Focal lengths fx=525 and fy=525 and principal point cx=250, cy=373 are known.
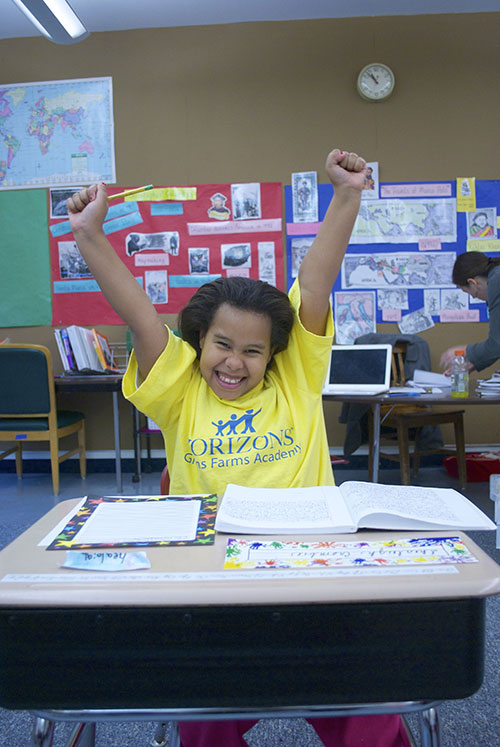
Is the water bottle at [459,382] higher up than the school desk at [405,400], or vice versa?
the water bottle at [459,382]

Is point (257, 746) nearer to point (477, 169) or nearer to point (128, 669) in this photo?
point (128, 669)

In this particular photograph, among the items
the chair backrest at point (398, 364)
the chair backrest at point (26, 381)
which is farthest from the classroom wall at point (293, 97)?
the chair backrest at point (26, 381)

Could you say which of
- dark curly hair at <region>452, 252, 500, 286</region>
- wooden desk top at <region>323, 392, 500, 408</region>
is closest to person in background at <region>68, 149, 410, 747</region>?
wooden desk top at <region>323, 392, 500, 408</region>

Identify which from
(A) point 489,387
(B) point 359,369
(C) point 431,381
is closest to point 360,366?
(B) point 359,369

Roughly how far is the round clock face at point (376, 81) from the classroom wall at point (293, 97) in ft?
0.22

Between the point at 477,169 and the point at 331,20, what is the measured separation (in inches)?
57.1

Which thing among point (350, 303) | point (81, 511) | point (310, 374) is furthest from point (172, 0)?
point (81, 511)

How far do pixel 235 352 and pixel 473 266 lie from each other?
2349 mm

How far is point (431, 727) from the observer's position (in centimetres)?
71

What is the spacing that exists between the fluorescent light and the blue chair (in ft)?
5.56

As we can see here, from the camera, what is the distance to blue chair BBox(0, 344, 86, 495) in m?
3.04

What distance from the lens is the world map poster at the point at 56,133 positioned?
12.3ft

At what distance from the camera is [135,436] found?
138 inches

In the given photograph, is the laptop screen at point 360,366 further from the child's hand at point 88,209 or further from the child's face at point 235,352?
the child's hand at point 88,209
